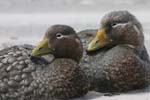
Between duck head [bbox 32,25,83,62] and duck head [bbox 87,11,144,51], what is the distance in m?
0.39

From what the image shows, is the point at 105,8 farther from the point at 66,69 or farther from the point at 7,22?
the point at 66,69

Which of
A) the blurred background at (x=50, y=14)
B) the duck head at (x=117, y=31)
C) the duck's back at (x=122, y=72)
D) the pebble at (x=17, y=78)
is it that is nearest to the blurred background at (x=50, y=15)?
the blurred background at (x=50, y=14)

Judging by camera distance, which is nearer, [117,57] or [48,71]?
[48,71]

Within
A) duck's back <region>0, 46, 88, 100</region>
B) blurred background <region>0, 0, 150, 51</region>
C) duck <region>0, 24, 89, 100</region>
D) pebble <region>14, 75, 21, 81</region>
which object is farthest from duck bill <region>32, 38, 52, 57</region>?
blurred background <region>0, 0, 150, 51</region>

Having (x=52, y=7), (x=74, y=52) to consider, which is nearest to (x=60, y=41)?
(x=74, y=52)

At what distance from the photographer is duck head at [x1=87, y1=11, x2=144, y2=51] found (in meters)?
6.68

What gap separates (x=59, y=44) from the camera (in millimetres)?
6336

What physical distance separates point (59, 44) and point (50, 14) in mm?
5612

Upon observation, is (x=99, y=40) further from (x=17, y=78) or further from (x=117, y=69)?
(x=17, y=78)

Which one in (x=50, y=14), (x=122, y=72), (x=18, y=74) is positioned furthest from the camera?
(x=50, y=14)

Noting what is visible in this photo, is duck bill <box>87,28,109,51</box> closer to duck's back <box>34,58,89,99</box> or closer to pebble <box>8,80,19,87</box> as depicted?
duck's back <box>34,58,89,99</box>

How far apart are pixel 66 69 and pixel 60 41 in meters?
0.30

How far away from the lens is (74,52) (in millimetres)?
6383

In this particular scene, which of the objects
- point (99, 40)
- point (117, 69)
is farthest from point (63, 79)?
point (99, 40)
